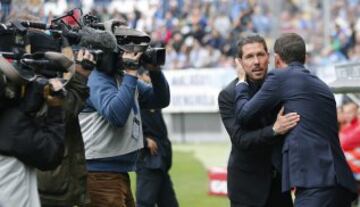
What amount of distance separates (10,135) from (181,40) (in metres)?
19.1

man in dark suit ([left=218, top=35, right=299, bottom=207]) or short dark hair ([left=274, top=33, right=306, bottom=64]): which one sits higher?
short dark hair ([left=274, top=33, right=306, bottom=64])

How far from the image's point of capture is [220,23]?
2470 centimetres

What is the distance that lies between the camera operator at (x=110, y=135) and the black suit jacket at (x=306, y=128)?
90cm

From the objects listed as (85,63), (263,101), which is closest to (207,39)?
(263,101)

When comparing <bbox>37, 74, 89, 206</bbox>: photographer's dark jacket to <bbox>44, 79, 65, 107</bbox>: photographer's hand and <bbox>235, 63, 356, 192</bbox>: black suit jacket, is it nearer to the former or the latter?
<bbox>44, 79, 65, 107</bbox>: photographer's hand

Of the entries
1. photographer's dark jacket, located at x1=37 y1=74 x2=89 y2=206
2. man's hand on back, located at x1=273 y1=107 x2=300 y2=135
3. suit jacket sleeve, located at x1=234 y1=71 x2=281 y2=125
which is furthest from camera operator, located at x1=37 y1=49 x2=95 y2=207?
man's hand on back, located at x1=273 y1=107 x2=300 y2=135

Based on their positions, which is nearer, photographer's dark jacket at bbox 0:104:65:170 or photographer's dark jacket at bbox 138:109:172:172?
photographer's dark jacket at bbox 0:104:65:170

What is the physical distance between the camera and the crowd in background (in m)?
22.0

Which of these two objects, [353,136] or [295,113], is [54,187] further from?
[353,136]

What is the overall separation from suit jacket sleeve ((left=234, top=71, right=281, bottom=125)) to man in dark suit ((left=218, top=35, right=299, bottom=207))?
0.16 metres

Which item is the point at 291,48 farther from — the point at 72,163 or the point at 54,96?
the point at 54,96

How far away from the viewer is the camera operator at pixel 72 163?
19.1 ft

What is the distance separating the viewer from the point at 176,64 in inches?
885

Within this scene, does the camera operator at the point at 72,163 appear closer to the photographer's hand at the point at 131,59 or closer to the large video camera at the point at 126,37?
the large video camera at the point at 126,37
